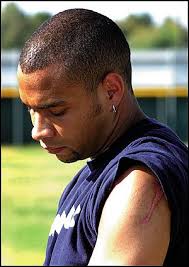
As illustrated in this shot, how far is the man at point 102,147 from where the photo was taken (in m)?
1.65

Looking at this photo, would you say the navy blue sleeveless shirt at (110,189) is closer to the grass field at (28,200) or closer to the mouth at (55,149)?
the mouth at (55,149)

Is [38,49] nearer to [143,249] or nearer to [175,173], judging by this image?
[175,173]

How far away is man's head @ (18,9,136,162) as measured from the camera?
1.87m

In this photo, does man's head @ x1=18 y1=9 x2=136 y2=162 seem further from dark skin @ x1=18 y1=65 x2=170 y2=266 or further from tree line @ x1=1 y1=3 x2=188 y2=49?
tree line @ x1=1 y1=3 x2=188 y2=49

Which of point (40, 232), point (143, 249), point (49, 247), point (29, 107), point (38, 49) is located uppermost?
point (38, 49)

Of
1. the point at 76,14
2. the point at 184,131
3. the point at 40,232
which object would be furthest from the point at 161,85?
the point at 76,14

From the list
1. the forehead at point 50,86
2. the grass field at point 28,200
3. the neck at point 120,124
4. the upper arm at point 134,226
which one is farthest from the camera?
the grass field at point 28,200

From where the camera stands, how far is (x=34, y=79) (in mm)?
1875

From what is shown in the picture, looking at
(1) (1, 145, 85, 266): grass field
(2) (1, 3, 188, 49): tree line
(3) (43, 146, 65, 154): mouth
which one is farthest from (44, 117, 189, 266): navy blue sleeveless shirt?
(2) (1, 3, 188, 49): tree line

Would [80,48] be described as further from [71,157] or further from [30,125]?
[30,125]

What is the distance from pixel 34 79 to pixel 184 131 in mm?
16947

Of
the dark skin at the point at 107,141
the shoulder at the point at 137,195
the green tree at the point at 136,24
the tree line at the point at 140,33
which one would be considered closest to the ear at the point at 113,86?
the dark skin at the point at 107,141

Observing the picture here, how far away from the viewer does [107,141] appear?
6.48 ft

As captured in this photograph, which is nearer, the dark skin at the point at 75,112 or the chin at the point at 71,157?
the dark skin at the point at 75,112
